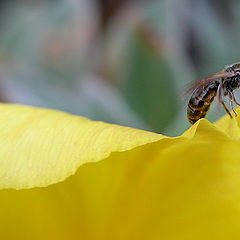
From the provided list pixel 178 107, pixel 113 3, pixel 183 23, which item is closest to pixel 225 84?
pixel 178 107

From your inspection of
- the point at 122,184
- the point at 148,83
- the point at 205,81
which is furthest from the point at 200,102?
the point at 148,83

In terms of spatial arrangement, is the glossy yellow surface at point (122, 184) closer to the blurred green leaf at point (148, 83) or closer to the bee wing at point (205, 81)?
the bee wing at point (205, 81)

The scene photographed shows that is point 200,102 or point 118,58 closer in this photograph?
point 200,102

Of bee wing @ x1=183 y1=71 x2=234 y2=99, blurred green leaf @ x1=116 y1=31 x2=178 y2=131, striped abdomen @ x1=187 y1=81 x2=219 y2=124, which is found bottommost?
blurred green leaf @ x1=116 y1=31 x2=178 y2=131

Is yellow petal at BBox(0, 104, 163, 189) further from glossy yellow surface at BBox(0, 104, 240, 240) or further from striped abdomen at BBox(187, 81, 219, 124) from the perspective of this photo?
striped abdomen at BBox(187, 81, 219, 124)

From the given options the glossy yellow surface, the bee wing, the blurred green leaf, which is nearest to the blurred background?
the blurred green leaf

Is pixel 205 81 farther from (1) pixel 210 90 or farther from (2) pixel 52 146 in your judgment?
(2) pixel 52 146

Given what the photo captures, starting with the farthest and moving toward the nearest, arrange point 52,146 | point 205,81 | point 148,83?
point 148,83
point 205,81
point 52,146
